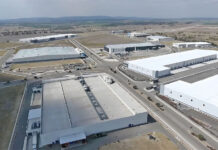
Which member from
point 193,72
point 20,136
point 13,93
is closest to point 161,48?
point 193,72

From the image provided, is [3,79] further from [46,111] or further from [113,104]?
[113,104]

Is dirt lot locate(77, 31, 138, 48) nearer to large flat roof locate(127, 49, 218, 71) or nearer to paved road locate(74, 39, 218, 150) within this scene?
large flat roof locate(127, 49, 218, 71)

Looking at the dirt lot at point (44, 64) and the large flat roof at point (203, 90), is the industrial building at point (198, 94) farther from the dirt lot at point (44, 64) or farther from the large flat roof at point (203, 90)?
the dirt lot at point (44, 64)

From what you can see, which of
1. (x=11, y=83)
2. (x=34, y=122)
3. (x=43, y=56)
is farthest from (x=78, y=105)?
(x=43, y=56)

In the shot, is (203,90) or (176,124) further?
(203,90)

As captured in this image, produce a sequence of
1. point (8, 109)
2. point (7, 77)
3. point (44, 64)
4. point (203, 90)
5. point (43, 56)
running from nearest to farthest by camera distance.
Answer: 1. point (8, 109)
2. point (203, 90)
3. point (7, 77)
4. point (44, 64)
5. point (43, 56)

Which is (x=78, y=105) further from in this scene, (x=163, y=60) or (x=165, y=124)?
(x=163, y=60)

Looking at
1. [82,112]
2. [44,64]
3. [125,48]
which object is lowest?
[82,112]
